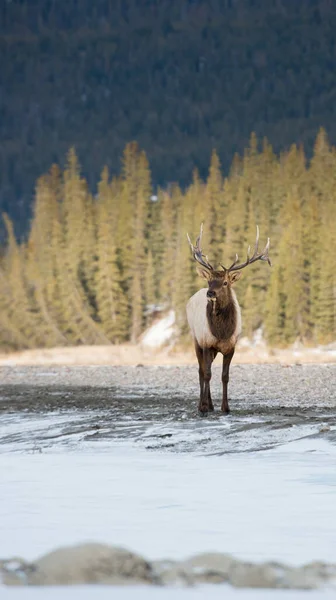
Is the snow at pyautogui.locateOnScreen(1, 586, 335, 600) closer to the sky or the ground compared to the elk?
closer to the ground

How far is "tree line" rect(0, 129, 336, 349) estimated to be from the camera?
233 feet

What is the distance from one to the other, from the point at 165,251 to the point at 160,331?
5.17 m

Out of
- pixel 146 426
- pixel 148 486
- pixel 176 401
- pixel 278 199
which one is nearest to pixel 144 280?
pixel 278 199

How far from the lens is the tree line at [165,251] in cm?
7088

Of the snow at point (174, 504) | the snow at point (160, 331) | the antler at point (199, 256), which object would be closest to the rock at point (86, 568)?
the snow at point (174, 504)

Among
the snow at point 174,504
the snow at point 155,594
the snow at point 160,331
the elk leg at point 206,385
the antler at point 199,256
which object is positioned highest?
the snow at point 160,331

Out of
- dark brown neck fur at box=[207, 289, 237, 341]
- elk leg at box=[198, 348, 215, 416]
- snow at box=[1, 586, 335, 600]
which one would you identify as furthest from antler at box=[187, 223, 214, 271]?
snow at box=[1, 586, 335, 600]

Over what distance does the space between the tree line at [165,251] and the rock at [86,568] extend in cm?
6057

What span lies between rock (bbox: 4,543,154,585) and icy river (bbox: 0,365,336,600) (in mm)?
209

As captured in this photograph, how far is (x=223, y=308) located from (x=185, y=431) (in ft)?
9.80

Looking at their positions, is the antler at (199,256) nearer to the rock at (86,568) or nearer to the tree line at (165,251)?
the rock at (86,568)

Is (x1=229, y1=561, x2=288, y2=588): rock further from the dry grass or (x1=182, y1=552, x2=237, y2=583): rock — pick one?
the dry grass

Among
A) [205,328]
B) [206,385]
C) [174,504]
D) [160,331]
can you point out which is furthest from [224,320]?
[160,331]

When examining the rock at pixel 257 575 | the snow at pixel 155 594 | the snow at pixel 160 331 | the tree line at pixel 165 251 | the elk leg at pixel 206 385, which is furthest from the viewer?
the snow at pixel 160 331
